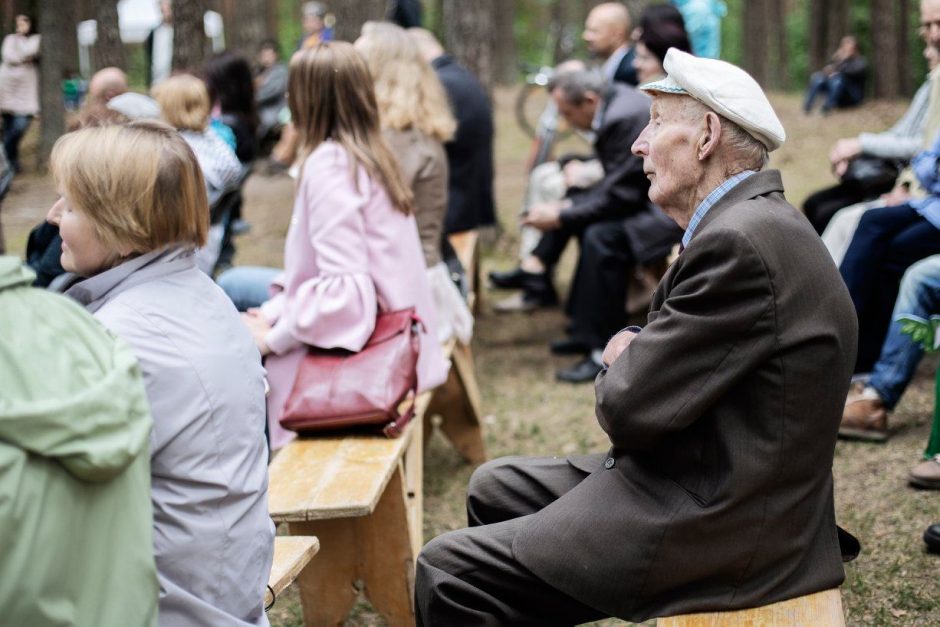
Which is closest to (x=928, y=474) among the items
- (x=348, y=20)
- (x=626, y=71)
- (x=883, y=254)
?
(x=883, y=254)

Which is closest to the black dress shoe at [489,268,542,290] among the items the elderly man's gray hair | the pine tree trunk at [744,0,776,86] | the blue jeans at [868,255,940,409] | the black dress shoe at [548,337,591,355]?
the black dress shoe at [548,337,591,355]

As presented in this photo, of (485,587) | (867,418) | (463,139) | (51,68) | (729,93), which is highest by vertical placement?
(729,93)

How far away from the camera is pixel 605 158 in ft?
20.1

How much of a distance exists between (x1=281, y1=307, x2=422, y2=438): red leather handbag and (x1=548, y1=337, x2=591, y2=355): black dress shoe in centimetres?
291

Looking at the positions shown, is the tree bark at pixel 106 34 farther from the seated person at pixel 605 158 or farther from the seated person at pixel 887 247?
the seated person at pixel 887 247

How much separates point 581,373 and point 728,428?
3953 millimetres

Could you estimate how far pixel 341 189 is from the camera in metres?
4.05

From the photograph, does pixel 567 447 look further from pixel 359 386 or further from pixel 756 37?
pixel 756 37

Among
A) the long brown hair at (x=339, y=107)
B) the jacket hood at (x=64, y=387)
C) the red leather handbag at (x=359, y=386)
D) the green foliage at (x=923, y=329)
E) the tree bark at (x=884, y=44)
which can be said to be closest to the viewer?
the jacket hood at (x=64, y=387)

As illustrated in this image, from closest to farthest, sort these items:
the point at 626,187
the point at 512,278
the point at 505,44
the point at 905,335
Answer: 1. the point at 905,335
2. the point at 626,187
3. the point at 512,278
4. the point at 505,44

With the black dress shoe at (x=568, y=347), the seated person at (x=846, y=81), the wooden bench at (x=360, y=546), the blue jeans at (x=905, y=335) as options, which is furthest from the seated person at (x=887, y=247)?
the seated person at (x=846, y=81)

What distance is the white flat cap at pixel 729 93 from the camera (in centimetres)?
249

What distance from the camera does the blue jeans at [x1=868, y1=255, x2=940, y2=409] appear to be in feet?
14.8

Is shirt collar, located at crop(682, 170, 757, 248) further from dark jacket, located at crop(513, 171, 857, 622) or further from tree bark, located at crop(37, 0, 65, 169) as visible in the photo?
tree bark, located at crop(37, 0, 65, 169)
